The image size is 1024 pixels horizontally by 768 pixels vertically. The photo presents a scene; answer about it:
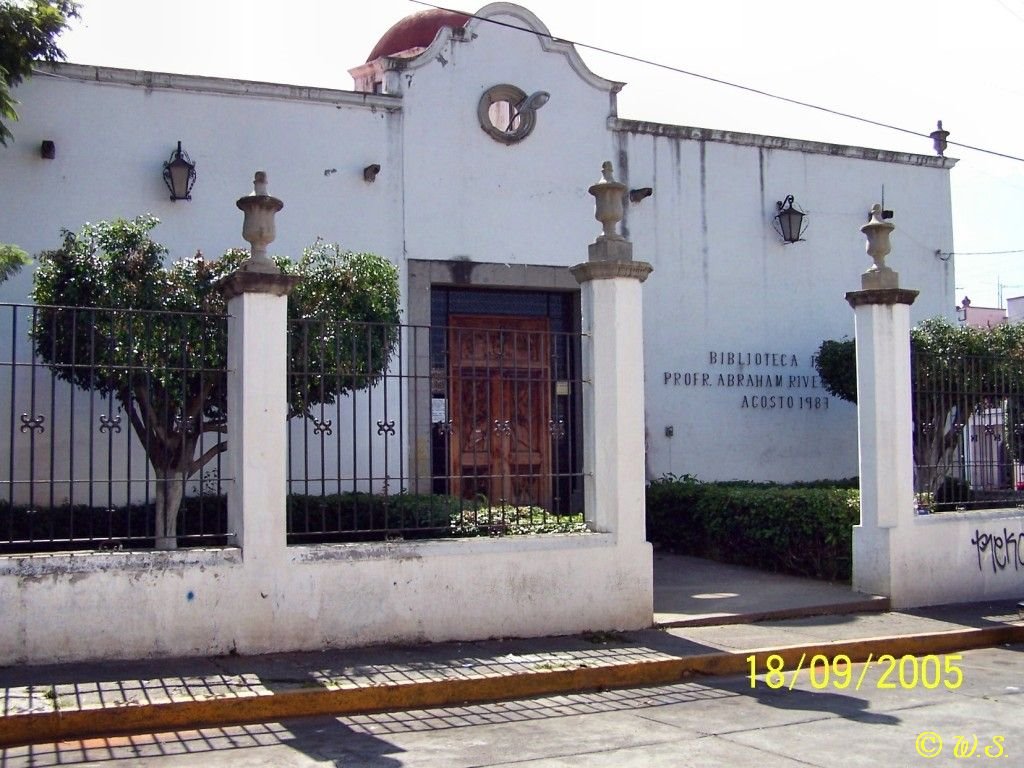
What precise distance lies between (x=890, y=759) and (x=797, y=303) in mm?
10989

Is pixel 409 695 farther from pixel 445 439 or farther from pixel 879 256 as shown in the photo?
pixel 879 256

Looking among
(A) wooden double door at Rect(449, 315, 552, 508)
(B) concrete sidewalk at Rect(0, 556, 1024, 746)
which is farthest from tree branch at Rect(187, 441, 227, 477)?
(B) concrete sidewalk at Rect(0, 556, 1024, 746)

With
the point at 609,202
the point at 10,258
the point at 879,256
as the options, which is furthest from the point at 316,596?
the point at 879,256

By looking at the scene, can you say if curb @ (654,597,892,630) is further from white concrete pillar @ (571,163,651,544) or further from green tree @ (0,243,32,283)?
green tree @ (0,243,32,283)

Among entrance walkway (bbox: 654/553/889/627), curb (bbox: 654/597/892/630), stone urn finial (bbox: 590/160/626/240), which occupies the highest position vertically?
stone urn finial (bbox: 590/160/626/240)

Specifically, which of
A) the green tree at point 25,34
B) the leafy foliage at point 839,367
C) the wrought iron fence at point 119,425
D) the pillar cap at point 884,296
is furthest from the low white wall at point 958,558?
the green tree at point 25,34

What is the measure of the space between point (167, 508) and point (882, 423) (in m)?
6.28

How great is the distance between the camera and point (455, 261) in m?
14.1

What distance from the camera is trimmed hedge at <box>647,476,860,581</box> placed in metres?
11.5

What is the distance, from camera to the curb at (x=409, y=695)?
20.4ft

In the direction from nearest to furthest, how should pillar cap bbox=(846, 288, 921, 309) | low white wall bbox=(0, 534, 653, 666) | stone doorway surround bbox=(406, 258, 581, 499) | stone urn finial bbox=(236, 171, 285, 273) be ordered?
1. low white wall bbox=(0, 534, 653, 666)
2. stone urn finial bbox=(236, 171, 285, 273)
3. pillar cap bbox=(846, 288, 921, 309)
4. stone doorway surround bbox=(406, 258, 581, 499)
